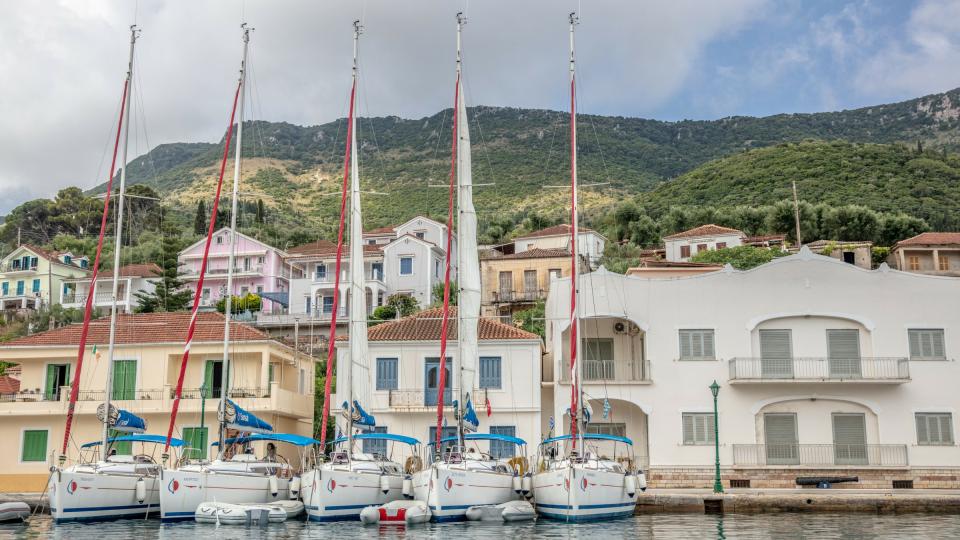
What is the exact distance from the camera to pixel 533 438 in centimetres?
3750

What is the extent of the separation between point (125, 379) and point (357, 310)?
1407 centimetres

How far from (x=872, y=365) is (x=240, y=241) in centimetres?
6430

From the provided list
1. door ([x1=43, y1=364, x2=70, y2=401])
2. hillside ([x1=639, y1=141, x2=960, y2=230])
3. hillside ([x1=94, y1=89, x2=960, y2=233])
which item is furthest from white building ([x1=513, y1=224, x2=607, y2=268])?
door ([x1=43, y1=364, x2=70, y2=401])

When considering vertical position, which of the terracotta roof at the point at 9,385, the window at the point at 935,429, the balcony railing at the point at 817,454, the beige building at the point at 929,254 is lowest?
the balcony railing at the point at 817,454

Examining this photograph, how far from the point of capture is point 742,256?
6200 centimetres

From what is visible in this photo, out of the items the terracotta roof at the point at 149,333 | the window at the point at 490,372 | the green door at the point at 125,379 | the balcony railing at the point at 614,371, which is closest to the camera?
the balcony railing at the point at 614,371

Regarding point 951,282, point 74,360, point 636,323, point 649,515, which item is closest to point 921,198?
point 951,282

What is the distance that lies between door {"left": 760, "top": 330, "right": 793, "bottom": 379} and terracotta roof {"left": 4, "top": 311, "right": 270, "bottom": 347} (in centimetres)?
2144

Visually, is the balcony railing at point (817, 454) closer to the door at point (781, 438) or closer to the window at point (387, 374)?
the door at point (781, 438)

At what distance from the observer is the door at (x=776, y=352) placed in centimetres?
3706

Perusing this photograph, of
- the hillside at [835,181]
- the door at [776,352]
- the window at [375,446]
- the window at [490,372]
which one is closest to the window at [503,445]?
the window at [490,372]

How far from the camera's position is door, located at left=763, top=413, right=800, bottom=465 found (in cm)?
3653

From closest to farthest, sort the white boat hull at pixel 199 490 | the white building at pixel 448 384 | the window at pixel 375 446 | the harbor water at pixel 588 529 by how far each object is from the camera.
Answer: the harbor water at pixel 588 529 → the white boat hull at pixel 199 490 → the window at pixel 375 446 → the white building at pixel 448 384

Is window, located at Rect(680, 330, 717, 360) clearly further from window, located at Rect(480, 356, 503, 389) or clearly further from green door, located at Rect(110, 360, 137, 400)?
green door, located at Rect(110, 360, 137, 400)
